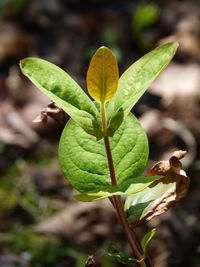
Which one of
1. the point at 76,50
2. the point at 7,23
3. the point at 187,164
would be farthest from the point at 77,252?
the point at 7,23

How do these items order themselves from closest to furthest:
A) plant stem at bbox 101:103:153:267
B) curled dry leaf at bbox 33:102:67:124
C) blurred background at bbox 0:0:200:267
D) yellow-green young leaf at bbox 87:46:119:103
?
yellow-green young leaf at bbox 87:46:119:103
plant stem at bbox 101:103:153:267
curled dry leaf at bbox 33:102:67:124
blurred background at bbox 0:0:200:267

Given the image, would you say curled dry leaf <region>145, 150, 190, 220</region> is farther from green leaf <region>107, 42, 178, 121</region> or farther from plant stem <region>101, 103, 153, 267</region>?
green leaf <region>107, 42, 178, 121</region>

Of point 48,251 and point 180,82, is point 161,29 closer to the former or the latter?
point 180,82

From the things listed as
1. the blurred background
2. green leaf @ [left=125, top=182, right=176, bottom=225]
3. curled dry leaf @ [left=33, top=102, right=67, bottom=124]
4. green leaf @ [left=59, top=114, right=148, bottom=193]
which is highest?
curled dry leaf @ [left=33, top=102, right=67, bottom=124]

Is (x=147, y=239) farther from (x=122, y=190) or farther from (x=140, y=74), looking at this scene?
(x=140, y=74)

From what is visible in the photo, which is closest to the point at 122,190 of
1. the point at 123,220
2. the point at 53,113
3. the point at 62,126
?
the point at 123,220

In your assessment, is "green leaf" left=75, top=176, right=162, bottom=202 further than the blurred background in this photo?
No

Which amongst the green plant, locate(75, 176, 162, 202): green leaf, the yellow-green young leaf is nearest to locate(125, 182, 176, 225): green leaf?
the green plant

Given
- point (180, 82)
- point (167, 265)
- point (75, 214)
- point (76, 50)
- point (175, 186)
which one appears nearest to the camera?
point (175, 186)
